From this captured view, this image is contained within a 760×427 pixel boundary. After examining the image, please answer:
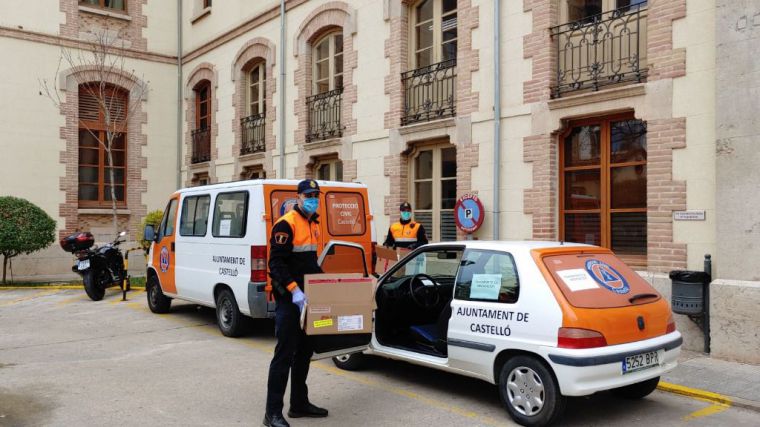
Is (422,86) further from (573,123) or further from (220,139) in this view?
(220,139)

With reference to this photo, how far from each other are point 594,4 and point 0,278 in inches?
607

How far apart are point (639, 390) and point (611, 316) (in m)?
1.29

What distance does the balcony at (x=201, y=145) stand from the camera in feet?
59.7

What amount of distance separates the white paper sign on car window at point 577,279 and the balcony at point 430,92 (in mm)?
6148

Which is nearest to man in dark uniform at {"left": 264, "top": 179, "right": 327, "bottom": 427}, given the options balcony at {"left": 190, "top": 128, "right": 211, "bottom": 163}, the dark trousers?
the dark trousers

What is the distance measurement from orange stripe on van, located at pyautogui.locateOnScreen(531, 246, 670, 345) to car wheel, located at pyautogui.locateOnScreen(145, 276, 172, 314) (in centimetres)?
714

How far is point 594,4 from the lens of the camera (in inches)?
361

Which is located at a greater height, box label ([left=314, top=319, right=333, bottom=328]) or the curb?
box label ([left=314, top=319, right=333, bottom=328])

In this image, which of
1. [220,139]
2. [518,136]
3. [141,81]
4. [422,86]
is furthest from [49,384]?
[141,81]

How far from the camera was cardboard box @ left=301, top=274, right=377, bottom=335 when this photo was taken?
481 cm

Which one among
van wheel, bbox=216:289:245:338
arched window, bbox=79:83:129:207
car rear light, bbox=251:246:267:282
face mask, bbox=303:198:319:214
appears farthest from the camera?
arched window, bbox=79:83:129:207

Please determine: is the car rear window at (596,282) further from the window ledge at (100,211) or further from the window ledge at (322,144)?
the window ledge at (100,211)

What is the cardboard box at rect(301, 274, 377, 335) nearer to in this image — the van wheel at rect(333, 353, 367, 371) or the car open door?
the car open door

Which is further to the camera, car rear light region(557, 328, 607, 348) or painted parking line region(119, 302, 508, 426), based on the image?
painted parking line region(119, 302, 508, 426)
